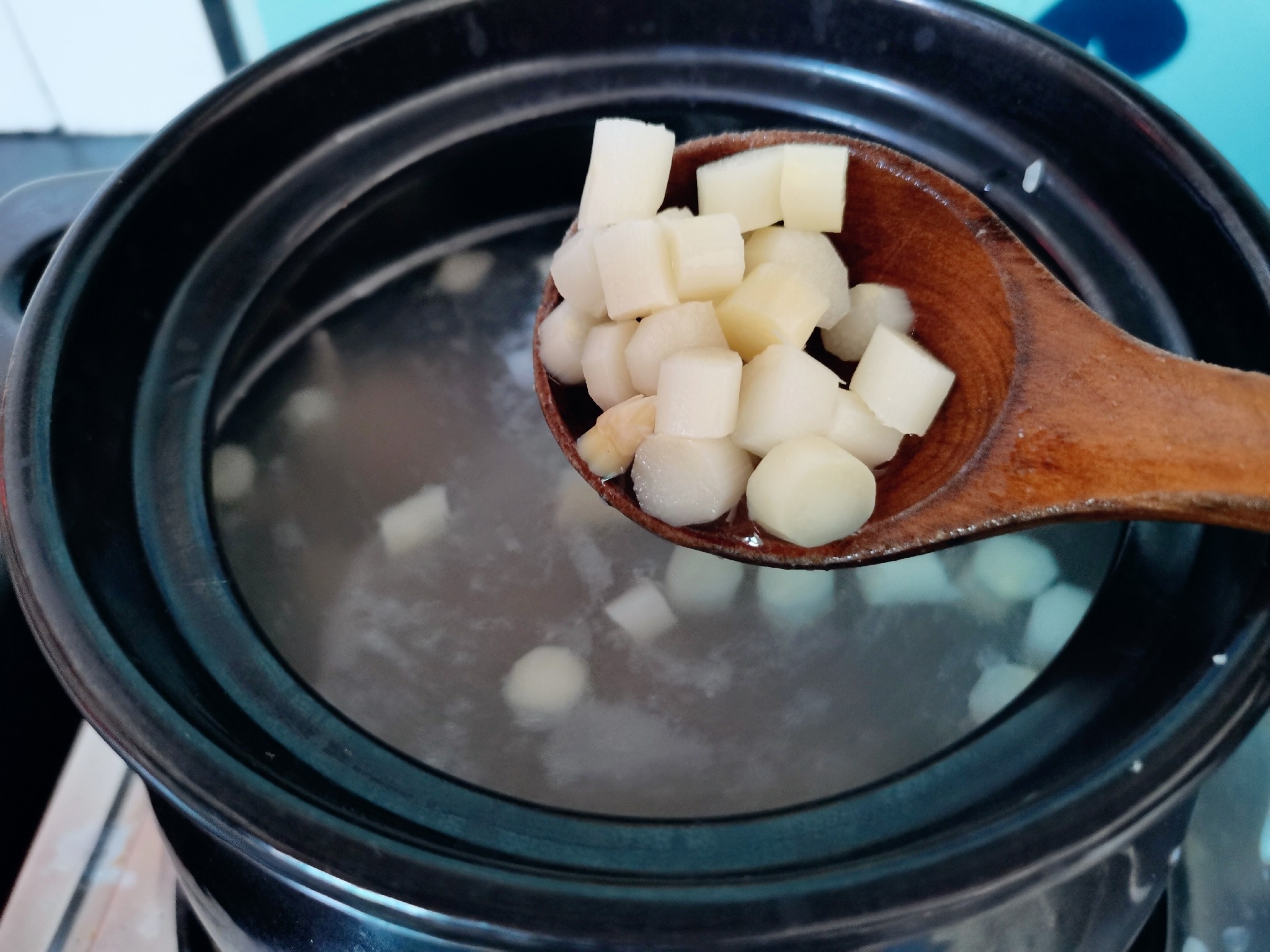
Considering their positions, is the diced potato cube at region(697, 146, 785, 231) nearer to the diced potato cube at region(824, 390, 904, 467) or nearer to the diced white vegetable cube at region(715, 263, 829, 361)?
the diced white vegetable cube at region(715, 263, 829, 361)

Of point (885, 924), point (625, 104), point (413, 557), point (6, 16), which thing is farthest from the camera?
point (6, 16)

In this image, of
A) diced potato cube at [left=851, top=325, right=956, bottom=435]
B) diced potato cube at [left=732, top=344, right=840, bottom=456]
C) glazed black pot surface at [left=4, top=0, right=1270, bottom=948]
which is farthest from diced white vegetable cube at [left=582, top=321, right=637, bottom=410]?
glazed black pot surface at [left=4, top=0, right=1270, bottom=948]

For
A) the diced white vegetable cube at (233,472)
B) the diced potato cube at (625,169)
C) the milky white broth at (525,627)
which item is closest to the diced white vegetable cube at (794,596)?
the milky white broth at (525,627)

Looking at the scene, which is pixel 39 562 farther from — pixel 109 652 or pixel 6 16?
pixel 6 16

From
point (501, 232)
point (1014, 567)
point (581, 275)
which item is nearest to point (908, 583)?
point (1014, 567)

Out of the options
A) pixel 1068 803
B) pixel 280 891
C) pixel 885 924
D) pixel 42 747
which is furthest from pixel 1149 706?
pixel 42 747
